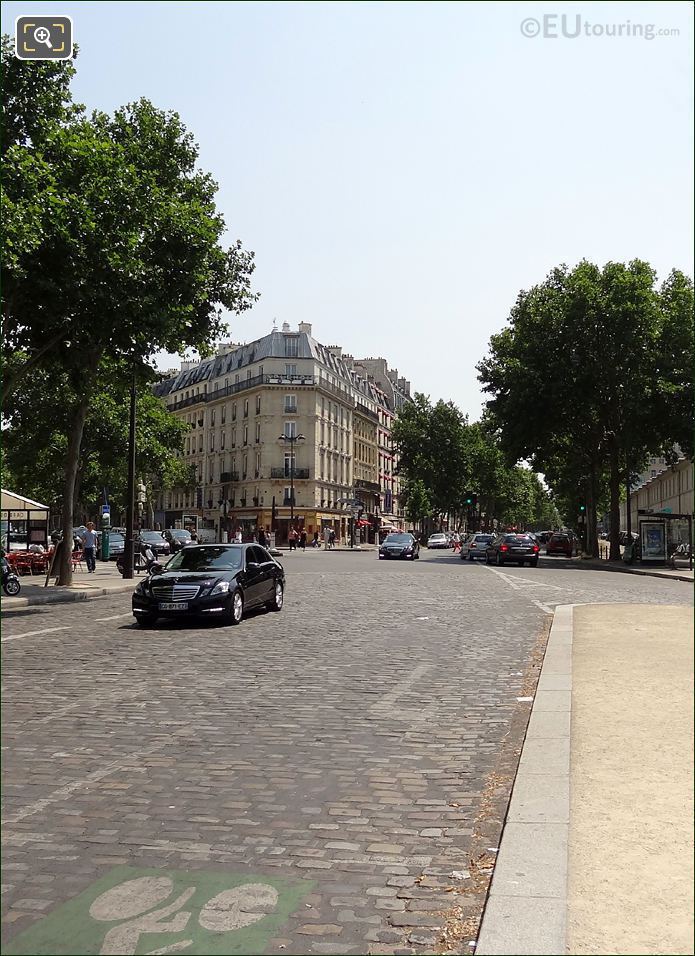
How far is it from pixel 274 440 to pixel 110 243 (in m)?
72.5

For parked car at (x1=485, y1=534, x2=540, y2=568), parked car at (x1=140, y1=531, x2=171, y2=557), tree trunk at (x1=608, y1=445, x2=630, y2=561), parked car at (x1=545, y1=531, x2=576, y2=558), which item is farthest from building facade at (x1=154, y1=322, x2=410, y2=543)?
parked car at (x1=485, y1=534, x2=540, y2=568)

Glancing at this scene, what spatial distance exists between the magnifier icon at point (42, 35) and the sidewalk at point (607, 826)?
1.71 metres

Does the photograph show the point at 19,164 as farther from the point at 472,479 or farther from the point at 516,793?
the point at 472,479

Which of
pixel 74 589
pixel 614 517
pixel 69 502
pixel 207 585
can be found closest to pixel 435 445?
pixel 614 517

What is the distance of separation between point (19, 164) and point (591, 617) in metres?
11.8

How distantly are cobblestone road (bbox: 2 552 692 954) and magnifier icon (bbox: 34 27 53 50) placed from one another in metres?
1.21

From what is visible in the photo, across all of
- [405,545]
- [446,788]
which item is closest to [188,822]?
[446,788]

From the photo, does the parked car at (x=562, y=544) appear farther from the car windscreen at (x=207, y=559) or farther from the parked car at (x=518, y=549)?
the car windscreen at (x=207, y=559)

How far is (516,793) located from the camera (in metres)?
5.39

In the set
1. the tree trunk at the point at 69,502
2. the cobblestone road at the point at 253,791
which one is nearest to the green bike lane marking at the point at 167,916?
the cobblestone road at the point at 253,791

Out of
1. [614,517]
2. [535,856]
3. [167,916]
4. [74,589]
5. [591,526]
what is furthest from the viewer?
[591,526]

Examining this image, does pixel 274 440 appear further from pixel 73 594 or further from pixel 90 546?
pixel 73 594

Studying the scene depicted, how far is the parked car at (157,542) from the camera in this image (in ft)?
165

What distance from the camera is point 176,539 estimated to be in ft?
174
